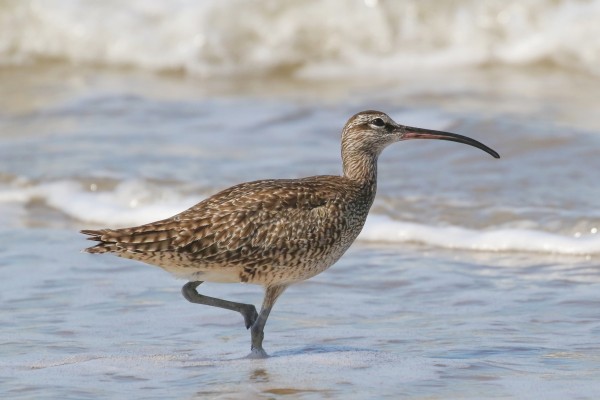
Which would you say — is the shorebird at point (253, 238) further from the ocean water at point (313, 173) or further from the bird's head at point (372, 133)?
the bird's head at point (372, 133)

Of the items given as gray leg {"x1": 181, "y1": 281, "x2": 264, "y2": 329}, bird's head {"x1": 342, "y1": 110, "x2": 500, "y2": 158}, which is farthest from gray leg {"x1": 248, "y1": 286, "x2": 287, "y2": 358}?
bird's head {"x1": 342, "y1": 110, "x2": 500, "y2": 158}

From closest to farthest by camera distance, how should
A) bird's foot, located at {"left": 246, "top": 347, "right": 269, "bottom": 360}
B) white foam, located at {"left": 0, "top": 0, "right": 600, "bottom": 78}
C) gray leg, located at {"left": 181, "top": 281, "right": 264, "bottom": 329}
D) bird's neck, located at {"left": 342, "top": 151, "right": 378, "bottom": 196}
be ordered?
bird's foot, located at {"left": 246, "top": 347, "right": 269, "bottom": 360}
gray leg, located at {"left": 181, "top": 281, "right": 264, "bottom": 329}
bird's neck, located at {"left": 342, "top": 151, "right": 378, "bottom": 196}
white foam, located at {"left": 0, "top": 0, "right": 600, "bottom": 78}

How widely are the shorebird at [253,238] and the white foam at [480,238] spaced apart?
267 centimetres

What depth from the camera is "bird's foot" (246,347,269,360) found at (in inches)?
279

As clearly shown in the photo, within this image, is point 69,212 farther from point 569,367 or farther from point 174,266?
point 569,367

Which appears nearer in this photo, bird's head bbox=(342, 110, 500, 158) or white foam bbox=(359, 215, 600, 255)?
bird's head bbox=(342, 110, 500, 158)

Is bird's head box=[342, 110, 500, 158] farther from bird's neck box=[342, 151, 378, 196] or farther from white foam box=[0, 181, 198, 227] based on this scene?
white foam box=[0, 181, 198, 227]

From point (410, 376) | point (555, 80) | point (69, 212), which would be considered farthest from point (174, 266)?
point (555, 80)

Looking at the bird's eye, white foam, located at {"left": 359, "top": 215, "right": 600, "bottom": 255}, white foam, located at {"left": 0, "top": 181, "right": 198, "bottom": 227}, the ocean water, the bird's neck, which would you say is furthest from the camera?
white foam, located at {"left": 0, "top": 181, "right": 198, "bottom": 227}

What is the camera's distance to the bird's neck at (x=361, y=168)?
25.9 feet

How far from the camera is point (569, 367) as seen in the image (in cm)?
686

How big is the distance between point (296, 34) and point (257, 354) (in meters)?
13.0

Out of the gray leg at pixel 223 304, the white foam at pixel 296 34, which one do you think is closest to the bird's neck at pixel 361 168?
the gray leg at pixel 223 304

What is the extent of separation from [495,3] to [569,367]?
12538 millimetres
